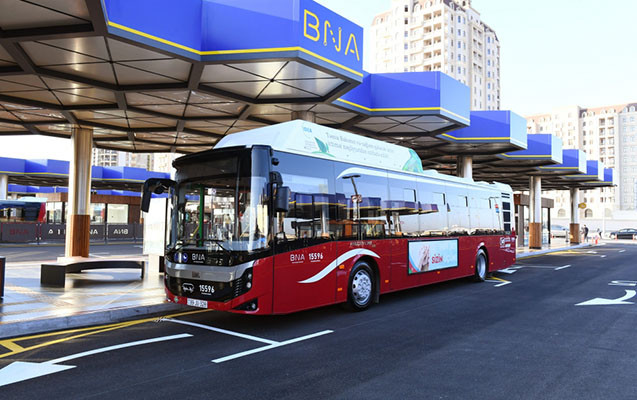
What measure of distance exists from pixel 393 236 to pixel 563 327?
12.0ft

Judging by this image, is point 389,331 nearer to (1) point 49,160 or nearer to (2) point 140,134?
(2) point 140,134

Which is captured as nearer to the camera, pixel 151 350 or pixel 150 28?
pixel 151 350

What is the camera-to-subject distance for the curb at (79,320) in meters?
7.13

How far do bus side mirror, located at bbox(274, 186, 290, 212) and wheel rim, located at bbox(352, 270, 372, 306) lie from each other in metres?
2.74

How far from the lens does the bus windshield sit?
7.05 m

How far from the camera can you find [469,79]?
313 feet

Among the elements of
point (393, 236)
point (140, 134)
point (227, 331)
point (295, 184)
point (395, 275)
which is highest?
point (140, 134)

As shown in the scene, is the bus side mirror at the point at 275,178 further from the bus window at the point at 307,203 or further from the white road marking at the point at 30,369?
the white road marking at the point at 30,369

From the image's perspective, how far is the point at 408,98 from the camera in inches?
575

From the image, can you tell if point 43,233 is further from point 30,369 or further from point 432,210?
point 30,369

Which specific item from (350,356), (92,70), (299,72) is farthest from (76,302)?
(299,72)

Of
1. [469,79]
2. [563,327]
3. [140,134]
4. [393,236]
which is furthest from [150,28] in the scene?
[469,79]

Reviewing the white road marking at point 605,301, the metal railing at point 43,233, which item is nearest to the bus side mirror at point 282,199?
the white road marking at point 605,301

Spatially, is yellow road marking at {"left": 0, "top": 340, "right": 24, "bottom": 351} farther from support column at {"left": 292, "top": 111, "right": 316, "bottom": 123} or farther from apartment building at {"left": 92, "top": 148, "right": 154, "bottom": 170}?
apartment building at {"left": 92, "top": 148, "right": 154, "bottom": 170}
